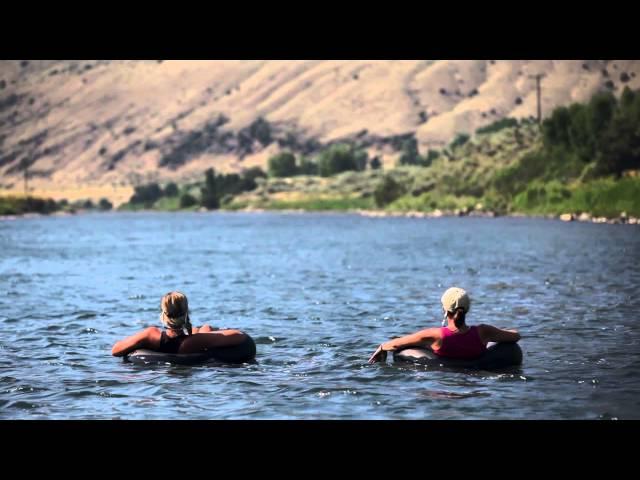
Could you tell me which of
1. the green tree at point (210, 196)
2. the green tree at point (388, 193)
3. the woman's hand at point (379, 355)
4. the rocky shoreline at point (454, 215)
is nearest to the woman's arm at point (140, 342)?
the woman's hand at point (379, 355)

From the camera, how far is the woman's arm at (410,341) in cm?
2012

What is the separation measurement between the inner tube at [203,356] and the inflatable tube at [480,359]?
294 centimetres

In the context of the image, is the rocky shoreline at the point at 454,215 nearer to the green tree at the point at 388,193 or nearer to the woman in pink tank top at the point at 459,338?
the green tree at the point at 388,193

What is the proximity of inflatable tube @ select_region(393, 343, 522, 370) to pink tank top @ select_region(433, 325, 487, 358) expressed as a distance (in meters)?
0.09

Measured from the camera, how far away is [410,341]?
2030 centimetres

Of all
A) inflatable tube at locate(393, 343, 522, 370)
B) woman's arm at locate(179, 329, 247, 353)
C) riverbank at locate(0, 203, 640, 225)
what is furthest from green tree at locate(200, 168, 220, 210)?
inflatable tube at locate(393, 343, 522, 370)

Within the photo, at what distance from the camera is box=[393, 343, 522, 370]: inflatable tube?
65.6 feet

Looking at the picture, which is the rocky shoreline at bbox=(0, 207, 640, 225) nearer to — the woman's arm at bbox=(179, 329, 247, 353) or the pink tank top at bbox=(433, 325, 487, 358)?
the pink tank top at bbox=(433, 325, 487, 358)

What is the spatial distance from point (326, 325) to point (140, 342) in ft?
27.7

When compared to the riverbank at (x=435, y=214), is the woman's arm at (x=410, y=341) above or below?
above

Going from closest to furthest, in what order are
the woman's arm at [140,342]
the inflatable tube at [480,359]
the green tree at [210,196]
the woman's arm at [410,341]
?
the inflatable tube at [480,359]
the woman's arm at [410,341]
the woman's arm at [140,342]
the green tree at [210,196]

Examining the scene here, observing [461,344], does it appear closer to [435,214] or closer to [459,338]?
[459,338]
